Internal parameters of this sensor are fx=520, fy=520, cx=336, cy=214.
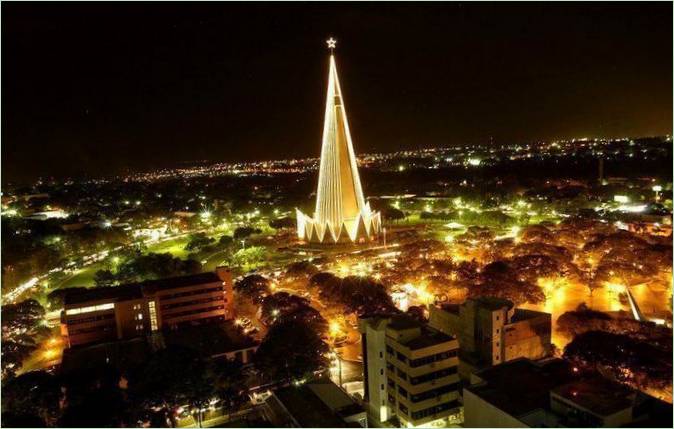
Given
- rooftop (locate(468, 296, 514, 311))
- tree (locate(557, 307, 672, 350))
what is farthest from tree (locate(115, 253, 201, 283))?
tree (locate(557, 307, 672, 350))

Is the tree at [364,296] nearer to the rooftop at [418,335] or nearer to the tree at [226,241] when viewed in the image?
the rooftop at [418,335]

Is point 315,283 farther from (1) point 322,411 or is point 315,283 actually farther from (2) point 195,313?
(1) point 322,411

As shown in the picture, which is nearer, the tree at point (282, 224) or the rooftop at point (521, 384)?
the rooftop at point (521, 384)

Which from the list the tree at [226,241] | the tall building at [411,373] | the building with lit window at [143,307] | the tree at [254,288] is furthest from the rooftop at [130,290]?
the tree at [226,241]

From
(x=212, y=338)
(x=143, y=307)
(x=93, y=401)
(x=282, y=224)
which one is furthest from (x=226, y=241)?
(x=93, y=401)

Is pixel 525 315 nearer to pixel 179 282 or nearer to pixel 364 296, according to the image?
pixel 364 296

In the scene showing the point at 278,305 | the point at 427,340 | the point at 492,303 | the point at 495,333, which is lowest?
the point at 278,305
